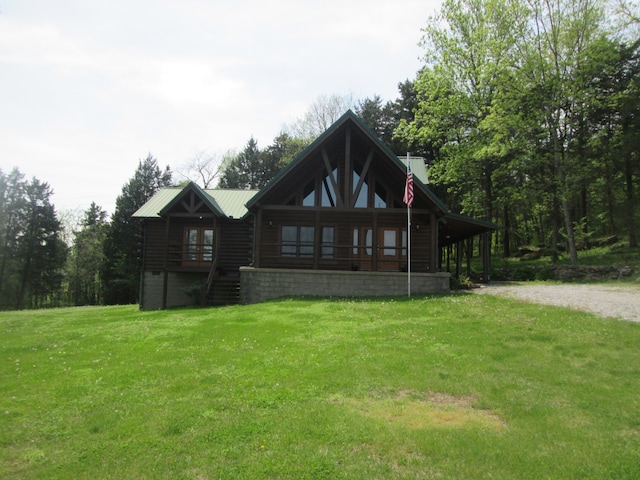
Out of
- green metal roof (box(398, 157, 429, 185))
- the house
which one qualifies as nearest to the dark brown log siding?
the house

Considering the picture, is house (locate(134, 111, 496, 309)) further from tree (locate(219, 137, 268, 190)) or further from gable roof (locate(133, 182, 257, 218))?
tree (locate(219, 137, 268, 190))

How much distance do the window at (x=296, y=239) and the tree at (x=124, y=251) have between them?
27098mm

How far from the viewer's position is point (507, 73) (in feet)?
90.3

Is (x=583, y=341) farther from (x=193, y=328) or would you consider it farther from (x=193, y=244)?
(x=193, y=244)

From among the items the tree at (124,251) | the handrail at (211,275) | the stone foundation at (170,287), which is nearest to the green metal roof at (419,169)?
the handrail at (211,275)

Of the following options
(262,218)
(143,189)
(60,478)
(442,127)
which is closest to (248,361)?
(60,478)

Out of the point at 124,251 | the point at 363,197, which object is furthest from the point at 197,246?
the point at 124,251

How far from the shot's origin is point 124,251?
47.2 m

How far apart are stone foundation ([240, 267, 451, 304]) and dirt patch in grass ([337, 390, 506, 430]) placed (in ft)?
37.9

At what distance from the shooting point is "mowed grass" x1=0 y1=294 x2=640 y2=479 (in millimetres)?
4359

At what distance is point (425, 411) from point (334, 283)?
12504mm

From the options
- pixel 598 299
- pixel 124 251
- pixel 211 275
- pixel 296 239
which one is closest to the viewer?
pixel 598 299

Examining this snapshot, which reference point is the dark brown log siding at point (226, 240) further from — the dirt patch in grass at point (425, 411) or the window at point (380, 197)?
the dirt patch in grass at point (425, 411)

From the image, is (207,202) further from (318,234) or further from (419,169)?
(419,169)
